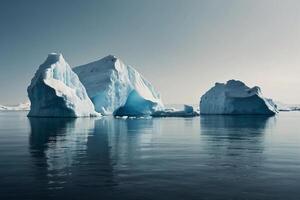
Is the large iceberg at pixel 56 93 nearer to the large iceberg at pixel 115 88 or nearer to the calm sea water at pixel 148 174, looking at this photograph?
the large iceberg at pixel 115 88

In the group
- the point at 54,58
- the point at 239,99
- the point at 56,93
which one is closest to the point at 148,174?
the point at 56,93

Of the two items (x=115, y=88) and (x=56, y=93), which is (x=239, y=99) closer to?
(x=115, y=88)

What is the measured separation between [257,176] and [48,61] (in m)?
62.9

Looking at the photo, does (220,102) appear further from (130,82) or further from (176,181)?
(176,181)

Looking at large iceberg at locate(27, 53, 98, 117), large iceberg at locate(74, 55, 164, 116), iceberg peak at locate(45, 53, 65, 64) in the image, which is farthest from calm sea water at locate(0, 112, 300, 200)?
large iceberg at locate(74, 55, 164, 116)

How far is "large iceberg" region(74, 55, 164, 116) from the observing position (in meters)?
77.6

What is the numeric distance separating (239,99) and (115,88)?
31.1 metres

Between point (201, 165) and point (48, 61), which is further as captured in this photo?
point (48, 61)

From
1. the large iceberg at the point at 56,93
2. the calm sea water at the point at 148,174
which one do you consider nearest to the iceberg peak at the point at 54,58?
the large iceberg at the point at 56,93

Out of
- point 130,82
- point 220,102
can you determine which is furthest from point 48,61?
point 220,102

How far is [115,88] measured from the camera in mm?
84562

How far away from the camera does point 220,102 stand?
86625 mm

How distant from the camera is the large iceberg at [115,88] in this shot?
77.6 metres

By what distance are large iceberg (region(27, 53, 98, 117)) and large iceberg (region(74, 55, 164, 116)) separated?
10.8m
